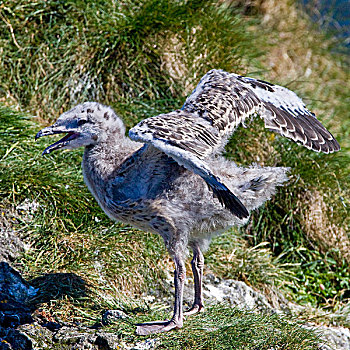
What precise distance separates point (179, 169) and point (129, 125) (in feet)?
Answer: 7.02

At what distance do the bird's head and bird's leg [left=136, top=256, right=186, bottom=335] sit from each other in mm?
1068

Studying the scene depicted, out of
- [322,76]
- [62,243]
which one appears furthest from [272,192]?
[322,76]

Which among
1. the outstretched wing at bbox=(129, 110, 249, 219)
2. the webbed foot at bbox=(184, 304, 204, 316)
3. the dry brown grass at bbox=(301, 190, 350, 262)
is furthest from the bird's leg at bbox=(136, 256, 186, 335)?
the dry brown grass at bbox=(301, 190, 350, 262)

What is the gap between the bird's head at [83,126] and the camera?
4.41 meters

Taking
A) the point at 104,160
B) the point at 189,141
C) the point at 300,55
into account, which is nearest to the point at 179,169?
the point at 189,141

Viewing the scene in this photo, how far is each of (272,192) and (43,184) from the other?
2014 mm

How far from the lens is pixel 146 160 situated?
4227 millimetres

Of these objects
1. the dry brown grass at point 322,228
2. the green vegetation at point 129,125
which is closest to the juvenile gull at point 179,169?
the green vegetation at point 129,125

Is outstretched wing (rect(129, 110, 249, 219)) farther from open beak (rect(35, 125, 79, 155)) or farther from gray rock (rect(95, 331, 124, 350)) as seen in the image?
gray rock (rect(95, 331, 124, 350))

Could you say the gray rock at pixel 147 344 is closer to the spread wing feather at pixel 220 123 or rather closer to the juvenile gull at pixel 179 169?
the juvenile gull at pixel 179 169

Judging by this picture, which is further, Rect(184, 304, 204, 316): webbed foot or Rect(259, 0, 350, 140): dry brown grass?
Rect(259, 0, 350, 140): dry brown grass

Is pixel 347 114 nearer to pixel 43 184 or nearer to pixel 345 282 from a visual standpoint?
pixel 345 282

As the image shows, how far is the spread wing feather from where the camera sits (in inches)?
148

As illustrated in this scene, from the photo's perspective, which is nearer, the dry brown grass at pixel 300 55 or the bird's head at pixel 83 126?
the bird's head at pixel 83 126
